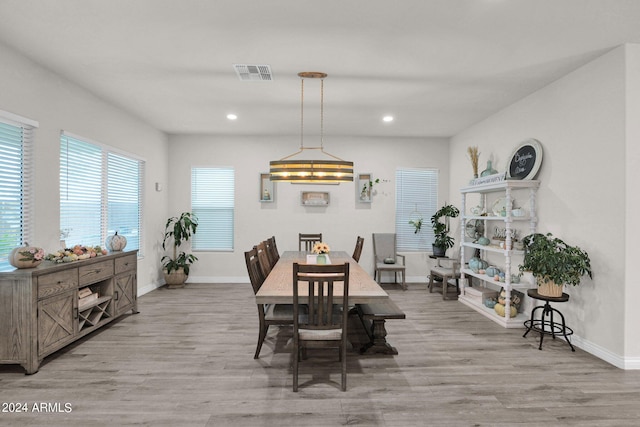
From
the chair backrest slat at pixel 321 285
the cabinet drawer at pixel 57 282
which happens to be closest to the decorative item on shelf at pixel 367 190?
the chair backrest slat at pixel 321 285

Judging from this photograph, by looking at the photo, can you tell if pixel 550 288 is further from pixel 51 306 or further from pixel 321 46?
pixel 51 306

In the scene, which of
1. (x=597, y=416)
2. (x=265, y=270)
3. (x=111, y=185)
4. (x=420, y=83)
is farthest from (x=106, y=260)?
(x=597, y=416)

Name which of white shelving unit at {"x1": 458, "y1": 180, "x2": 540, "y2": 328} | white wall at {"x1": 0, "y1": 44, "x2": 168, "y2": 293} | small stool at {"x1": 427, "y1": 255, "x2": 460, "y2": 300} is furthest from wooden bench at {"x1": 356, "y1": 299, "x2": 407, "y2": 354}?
white wall at {"x1": 0, "y1": 44, "x2": 168, "y2": 293}

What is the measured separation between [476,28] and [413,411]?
289 cm

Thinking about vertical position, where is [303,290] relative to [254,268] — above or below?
below

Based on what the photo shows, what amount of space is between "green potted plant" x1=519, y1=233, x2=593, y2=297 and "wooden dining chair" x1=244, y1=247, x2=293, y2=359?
8.01 feet

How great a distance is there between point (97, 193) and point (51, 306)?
2007 mm

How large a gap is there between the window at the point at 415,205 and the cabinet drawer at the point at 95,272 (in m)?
4.88

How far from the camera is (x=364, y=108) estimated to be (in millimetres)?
5137

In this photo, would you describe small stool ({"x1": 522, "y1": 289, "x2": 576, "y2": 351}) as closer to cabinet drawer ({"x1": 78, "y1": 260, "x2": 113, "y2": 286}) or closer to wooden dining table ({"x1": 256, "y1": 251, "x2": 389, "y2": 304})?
wooden dining table ({"x1": 256, "y1": 251, "x2": 389, "y2": 304})

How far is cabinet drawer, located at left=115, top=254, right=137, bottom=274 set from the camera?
4439 mm

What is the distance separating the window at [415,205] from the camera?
7.15 m

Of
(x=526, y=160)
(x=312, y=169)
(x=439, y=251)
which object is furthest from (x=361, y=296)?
(x=439, y=251)

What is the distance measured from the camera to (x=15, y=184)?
3.50 metres
